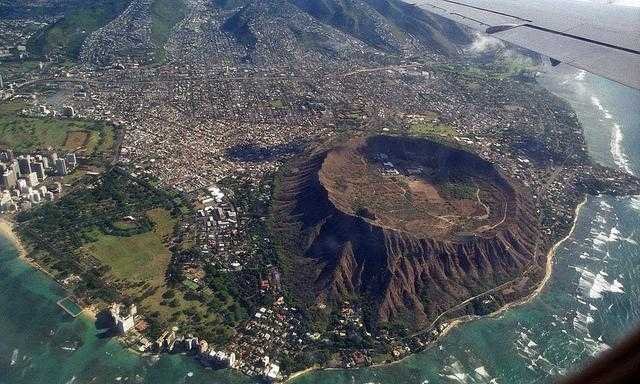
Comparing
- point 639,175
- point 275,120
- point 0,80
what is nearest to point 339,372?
point 275,120

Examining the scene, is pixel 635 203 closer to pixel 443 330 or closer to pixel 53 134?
pixel 443 330

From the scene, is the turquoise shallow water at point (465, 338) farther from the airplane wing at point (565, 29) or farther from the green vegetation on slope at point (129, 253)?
the airplane wing at point (565, 29)

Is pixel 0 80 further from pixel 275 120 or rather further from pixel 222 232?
pixel 222 232

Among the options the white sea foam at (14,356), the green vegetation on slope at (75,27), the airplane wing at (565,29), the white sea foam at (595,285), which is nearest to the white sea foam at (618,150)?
the airplane wing at (565,29)

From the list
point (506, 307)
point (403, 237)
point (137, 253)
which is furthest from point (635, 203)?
point (137, 253)

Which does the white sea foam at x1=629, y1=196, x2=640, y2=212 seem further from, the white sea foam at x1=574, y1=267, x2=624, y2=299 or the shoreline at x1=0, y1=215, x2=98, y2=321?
the shoreline at x1=0, y1=215, x2=98, y2=321
